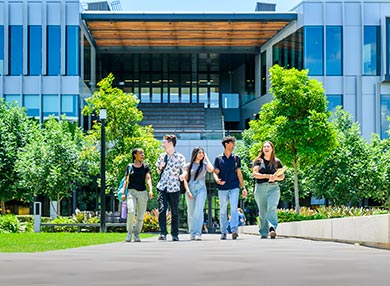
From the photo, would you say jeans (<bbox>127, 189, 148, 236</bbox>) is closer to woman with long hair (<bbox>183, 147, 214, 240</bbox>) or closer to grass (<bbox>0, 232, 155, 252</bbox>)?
grass (<bbox>0, 232, 155, 252</bbox>)

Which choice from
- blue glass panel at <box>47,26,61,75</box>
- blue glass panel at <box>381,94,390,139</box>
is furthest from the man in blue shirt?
blue glass panel at <box>47,26,61,75</box>

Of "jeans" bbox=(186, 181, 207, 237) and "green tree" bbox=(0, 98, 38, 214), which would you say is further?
"green tree" bbox=(0, 98, 38, 214)

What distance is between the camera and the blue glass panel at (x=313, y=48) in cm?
5088

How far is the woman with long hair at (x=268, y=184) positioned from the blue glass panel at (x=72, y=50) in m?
38.1

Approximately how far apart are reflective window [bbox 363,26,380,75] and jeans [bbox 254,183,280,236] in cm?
3815

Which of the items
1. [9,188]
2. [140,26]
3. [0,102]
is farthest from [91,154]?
[140,26]

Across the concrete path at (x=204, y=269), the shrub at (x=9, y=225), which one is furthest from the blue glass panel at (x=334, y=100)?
the concrete path at (x=204, y=269)

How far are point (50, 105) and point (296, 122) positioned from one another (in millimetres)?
24450

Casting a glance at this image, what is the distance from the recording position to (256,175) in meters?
14.2

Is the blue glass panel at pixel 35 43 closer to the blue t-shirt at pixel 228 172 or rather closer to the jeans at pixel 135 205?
the jeans at pixel 135 205

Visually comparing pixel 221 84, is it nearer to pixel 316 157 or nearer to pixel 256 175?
pixel 316 157

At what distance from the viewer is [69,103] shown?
5191cm

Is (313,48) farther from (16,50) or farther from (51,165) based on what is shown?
(16,50)

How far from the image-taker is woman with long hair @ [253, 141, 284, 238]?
46.8ft
